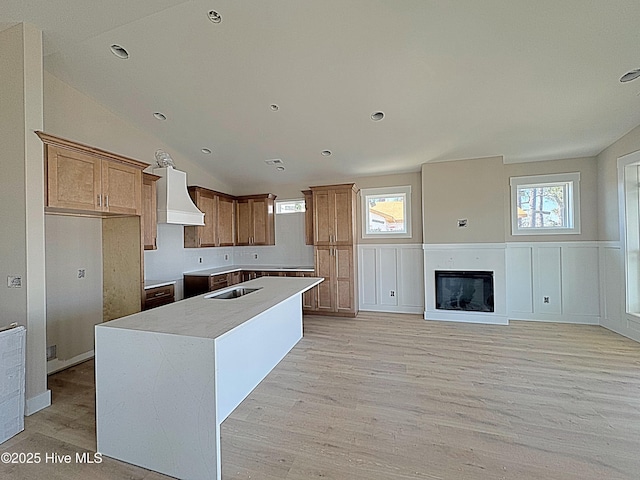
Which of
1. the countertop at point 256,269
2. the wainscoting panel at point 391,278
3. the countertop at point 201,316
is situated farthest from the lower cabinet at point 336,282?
the countertop at point 201,316

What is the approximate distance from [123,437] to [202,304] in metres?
0.97

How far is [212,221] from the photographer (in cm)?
536

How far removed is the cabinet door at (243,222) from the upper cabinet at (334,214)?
5.01ft

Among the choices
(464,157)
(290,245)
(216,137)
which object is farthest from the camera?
(290,245)

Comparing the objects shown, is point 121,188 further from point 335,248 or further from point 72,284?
point 335,248

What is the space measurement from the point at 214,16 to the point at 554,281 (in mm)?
5914

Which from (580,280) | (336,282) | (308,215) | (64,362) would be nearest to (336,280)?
(336,282)

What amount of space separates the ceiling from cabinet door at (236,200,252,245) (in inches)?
65.8

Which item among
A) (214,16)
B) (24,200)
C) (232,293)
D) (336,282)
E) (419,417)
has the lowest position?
(419,417)

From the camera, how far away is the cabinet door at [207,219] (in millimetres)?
5047

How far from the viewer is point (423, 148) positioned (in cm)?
446

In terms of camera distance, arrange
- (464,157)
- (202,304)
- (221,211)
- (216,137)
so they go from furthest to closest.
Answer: (221,211)
(464,157)
(216,137)
(202,304)

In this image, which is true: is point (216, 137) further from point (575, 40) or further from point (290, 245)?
point (575, 40)

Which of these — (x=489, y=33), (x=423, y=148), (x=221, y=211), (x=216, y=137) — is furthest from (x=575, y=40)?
(x=221, y=211)
